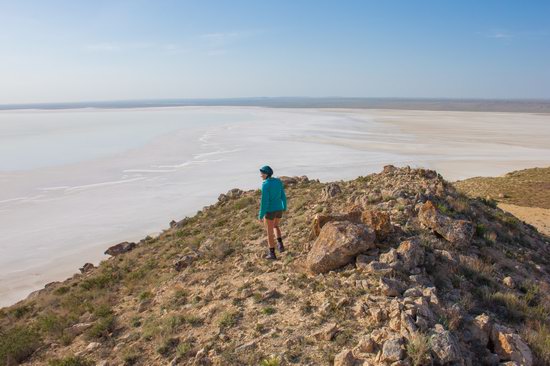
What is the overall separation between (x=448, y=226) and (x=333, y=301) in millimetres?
3633

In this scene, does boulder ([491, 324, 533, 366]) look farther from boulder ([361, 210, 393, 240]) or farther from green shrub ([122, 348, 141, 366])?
green shrub ([122, 348, 141, 366])

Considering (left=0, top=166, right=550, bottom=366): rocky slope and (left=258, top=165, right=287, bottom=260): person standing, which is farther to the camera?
(left=258, top=165, right=287, bottom=260): person standing

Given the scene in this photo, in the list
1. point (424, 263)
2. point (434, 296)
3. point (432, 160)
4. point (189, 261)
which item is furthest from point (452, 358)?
point (432, 160)

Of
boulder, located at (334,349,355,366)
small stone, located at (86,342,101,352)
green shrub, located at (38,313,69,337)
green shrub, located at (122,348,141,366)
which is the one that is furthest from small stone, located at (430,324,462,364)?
green shrub, located at (38,313,69,337)

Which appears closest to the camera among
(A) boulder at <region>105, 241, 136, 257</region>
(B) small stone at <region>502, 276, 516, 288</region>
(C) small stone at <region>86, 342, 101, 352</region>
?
(B) small stone at <region>502, 276, 516, 288</region>

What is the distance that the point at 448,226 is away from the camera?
8.66 meters

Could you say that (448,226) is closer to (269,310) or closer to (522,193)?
(269,310)

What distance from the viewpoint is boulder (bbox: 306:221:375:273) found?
744 cm

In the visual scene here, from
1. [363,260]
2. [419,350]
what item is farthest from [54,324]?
[419,350]

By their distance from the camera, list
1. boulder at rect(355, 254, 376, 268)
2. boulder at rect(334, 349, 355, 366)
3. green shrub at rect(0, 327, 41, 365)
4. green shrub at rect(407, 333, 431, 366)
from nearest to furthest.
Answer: green shrub at rect(407, 333, 431, 366), boulder at rect(334, 349, 355, 366), boulder at rect(355, 254, 376, 268), green shrub at rect(0, 327, 41, 365)

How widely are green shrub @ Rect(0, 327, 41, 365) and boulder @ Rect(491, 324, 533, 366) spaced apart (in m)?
8.62

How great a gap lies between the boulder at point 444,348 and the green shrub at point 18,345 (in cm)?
789

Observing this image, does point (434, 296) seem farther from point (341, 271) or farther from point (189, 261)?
point (189, 261)

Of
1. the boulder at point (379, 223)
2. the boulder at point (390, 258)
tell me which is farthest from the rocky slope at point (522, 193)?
the boulder at point (390, 258)
